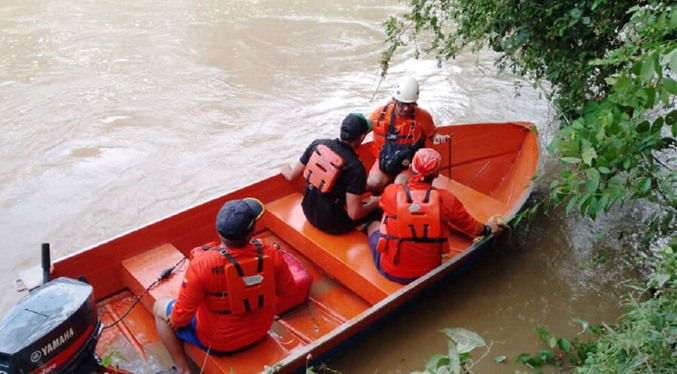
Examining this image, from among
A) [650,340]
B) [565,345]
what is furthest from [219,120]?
[650,340]

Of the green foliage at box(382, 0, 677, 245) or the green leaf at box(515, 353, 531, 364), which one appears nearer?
the green foliage at box(382, 0, 677, 245)

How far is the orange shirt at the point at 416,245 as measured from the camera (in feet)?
13.5

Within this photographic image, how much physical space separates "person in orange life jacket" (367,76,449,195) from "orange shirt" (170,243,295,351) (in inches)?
75.5

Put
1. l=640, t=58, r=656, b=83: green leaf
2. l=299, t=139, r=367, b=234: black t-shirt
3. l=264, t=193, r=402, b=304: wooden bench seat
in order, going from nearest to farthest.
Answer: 1. l=640, t=58, r=656, b=83: green leaf
2. l=264, t=193, r=402, b=304: wooden bench seat
3. l=299, t=139, r=367, b=234: black t-shirt

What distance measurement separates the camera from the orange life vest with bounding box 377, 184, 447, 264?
402cm

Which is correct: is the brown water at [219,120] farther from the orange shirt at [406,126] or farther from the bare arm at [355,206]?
the orange shirt at [406,126]

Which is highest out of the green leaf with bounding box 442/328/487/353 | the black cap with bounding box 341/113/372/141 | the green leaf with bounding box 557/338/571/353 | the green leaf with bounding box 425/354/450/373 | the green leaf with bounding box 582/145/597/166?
the green leaf with bounding box 582/145/597/166

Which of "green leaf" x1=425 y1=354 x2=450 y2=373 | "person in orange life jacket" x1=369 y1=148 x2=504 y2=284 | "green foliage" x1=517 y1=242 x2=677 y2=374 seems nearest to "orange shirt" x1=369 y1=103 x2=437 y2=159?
"person in orange life jacket" x1=369 y1=148 x2=504 y2=284

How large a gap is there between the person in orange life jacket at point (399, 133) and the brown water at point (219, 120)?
118cm

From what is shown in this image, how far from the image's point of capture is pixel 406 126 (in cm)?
517

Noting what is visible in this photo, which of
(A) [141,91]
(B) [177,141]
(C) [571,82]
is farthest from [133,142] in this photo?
(C) [571,82]

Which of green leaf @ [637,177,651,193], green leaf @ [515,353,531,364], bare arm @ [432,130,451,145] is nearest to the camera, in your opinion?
green leaf @ [637,177,651,193]

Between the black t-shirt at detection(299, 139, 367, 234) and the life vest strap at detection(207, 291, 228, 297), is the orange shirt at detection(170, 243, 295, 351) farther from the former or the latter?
the black t-shirt at detection(299, 139, 367, 234)

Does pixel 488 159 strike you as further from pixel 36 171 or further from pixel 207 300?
pixel 36 171
